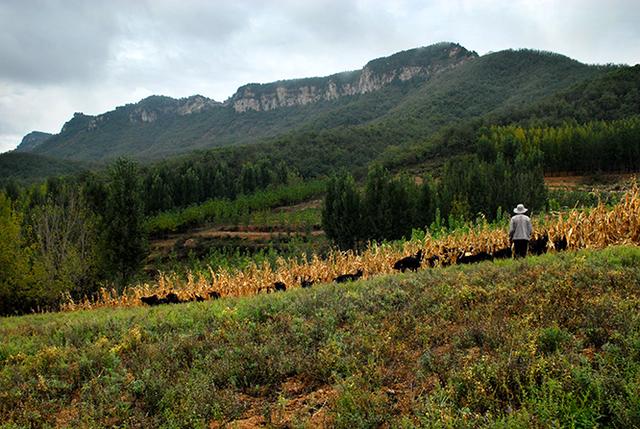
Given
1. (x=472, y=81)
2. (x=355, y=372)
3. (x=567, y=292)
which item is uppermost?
(x=472, y=81)

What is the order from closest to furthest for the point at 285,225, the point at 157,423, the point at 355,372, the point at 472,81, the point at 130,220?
the point at 157,423 < the point at 355,372 < the point at 130,220 < the point at 285,225 < the point at 472,81

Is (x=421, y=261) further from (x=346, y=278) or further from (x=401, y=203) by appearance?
(x=401, y=203)

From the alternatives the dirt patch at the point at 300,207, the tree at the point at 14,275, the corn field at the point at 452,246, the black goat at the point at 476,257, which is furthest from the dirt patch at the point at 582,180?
the tree at the point at 14,275

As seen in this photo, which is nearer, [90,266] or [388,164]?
[90,266]

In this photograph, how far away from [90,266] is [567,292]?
27.5 m

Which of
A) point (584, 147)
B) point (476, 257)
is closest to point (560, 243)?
point (476, 257)

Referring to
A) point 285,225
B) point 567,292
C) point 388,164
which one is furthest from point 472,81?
point 567,292

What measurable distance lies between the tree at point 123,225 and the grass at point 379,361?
23508mm

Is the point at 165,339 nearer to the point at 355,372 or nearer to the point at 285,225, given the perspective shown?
the point at 355,372

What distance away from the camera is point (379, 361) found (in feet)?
20.0

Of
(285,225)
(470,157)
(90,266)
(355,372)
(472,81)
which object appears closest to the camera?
(355,372)

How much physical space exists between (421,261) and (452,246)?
4.60 feet

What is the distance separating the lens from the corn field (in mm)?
12219

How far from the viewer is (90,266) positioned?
2738 centimetres
